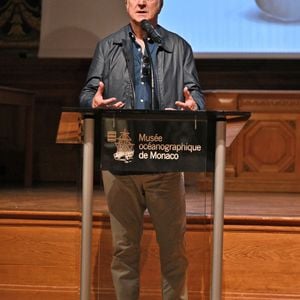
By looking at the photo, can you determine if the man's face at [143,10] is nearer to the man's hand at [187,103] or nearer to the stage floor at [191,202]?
the man's hand at [187,103]

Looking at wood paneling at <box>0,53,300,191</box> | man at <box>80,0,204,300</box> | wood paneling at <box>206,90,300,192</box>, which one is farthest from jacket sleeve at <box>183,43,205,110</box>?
wood paneling at <box>0,53,300,191</box>

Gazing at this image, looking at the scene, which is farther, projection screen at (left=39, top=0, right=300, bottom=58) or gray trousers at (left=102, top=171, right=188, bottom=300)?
projection screen at (left=39, top=0, right=300, bottom=58)

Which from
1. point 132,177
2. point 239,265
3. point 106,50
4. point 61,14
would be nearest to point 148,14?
point 106,50

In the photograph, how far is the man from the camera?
2010 millimetres

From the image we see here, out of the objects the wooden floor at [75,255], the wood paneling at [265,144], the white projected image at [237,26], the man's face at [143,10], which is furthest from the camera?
the white projected image at [237,26]

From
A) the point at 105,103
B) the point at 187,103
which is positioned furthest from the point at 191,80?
the point at 105,103

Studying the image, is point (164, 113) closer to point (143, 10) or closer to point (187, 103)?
point (187, 103)

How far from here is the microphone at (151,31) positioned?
1856mm

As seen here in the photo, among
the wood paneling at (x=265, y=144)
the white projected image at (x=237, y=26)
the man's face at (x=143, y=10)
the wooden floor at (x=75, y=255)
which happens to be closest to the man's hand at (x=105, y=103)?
the man's face at (x=143, y=10)

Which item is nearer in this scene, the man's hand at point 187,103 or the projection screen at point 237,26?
the man's hand at point 187,103

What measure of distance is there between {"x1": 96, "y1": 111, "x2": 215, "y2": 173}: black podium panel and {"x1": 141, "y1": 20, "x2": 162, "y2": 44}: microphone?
0.24 m

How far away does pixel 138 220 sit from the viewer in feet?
6.70

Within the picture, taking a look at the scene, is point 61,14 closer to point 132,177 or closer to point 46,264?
point 46,264

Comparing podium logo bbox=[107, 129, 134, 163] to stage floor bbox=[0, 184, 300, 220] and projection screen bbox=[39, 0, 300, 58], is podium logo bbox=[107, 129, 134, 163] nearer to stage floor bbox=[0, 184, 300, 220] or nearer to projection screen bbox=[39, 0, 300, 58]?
stage floor bbox=[0, 184, 300, 220]
